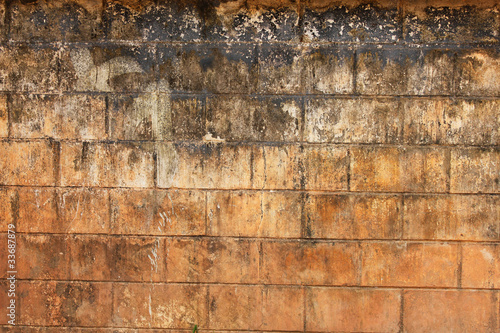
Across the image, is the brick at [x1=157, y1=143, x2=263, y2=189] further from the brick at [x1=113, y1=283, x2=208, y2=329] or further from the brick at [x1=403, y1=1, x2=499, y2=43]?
the brick at [x1=403, y1=1, x2=499, y2=43]

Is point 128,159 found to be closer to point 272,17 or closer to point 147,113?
point 147,113

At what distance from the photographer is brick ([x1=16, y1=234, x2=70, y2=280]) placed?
3.45 meters

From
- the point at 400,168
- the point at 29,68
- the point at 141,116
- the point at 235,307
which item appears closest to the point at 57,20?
the point at 29,68

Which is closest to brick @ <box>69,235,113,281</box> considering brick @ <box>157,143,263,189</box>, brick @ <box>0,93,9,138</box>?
brick @ <box>157,143,263,189</box>

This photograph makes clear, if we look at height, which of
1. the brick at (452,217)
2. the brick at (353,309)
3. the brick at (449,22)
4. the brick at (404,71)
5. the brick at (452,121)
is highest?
the brick at (449,22)

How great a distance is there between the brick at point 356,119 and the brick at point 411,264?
1.29 m

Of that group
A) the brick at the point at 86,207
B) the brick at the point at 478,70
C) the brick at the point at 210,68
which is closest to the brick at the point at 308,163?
the brick at the point at 210,68

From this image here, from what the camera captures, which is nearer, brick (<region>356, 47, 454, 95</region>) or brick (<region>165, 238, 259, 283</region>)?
brick (<region>356, 47, 454, 95</region>)

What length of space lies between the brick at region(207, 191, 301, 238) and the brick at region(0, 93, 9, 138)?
8.39 feet

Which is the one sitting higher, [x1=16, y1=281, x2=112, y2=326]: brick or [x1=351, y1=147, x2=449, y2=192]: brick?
[x1=351, y1=147, x2=449, y2=192]: brick

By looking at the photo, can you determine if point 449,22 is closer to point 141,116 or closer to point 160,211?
point 141,116

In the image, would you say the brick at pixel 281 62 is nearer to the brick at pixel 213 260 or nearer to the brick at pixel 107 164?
the brick at pixel 107 164

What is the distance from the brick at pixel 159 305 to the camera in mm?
3441

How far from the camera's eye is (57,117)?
11.2 feet
